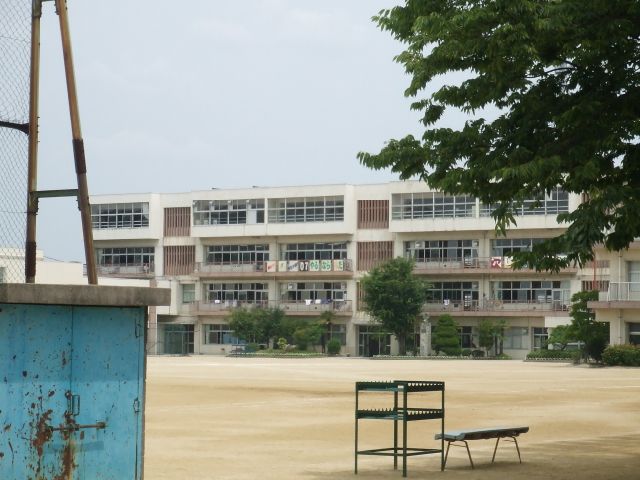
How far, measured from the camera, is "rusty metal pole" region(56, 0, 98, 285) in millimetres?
10625

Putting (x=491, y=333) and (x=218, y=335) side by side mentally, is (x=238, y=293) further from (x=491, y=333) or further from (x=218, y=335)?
(x=491, y=333)

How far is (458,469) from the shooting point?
1606 centimetres

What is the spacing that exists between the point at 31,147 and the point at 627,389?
3260 cm

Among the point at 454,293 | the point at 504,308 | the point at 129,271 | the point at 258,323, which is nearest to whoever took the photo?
the point at 504,308

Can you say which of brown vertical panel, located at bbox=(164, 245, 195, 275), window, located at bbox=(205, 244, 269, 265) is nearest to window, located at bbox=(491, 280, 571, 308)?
window, located at bbox=(205, 244, 269, 265)

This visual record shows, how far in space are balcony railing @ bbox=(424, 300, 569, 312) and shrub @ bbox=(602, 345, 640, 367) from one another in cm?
2410

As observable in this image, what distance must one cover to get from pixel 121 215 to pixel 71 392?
100858 millimetres

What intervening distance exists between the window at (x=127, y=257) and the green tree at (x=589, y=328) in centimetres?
4705

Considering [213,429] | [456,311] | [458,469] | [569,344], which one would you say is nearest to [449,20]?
[458,469]

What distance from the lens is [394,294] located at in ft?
298

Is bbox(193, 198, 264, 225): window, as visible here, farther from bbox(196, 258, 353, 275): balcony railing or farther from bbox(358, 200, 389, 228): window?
bbox(358, 200, 389, 228): window

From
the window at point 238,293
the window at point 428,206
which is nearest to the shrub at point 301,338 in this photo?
the window at point 238,293

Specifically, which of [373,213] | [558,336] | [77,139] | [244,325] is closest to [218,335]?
[244,325]

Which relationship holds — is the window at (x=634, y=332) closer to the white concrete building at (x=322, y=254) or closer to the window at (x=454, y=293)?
the white concrete building at (x=322, y=254)
